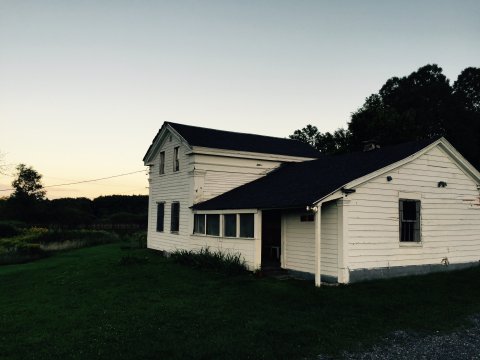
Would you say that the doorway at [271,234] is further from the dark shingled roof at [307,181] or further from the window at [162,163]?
the window at [162,163]

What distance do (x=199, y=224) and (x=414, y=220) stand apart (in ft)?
32.6

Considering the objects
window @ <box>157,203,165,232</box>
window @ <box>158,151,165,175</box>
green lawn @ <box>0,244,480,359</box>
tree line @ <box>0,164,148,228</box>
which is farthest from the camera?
tree line @ <box>0,164,148,228</box>

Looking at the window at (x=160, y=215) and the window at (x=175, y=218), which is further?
the window at (x=160, y=215)

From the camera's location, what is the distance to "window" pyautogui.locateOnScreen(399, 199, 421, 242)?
1542 cm

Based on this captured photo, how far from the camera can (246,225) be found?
1638 cm

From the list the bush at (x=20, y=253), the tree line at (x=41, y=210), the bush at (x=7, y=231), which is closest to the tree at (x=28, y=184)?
the tree line at (x=41, y=210)

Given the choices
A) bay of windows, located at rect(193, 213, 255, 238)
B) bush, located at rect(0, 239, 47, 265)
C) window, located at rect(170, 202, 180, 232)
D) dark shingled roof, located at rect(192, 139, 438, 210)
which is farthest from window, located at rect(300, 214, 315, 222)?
bush, located at rect(0, 239, 47, 265)

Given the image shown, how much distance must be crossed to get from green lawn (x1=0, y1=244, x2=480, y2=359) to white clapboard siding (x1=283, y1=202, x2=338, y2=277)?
1.06 metres

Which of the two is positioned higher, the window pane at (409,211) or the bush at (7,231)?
the window pane at (409,211)

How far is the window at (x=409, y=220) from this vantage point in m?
15.4

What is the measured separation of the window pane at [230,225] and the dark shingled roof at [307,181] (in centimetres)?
45

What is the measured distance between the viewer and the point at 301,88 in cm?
2680

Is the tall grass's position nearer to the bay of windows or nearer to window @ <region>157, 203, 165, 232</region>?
window @ <region>157, 203, 165, 232</region>

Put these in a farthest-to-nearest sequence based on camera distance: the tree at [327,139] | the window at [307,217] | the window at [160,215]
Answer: the tree at [327,139], the window at [160,215], the window at [307,217]
